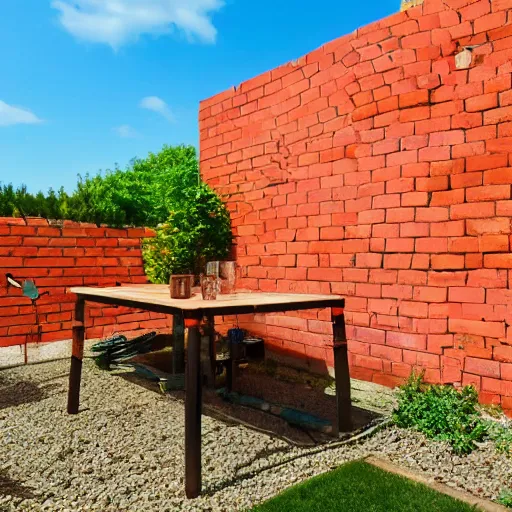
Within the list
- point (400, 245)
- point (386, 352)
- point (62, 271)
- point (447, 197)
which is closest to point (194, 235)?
point (62, 271)

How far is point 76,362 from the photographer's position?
4.17m

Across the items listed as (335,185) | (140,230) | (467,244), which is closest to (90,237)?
(140,230)

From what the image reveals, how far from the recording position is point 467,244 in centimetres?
380

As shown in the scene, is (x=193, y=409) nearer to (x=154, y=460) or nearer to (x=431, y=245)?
(x=154, y=460)

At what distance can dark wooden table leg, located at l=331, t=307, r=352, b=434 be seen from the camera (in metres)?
3.53

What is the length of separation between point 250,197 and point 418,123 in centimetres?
218

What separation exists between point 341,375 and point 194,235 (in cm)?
269

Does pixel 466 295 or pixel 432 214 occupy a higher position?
pixel 432 214

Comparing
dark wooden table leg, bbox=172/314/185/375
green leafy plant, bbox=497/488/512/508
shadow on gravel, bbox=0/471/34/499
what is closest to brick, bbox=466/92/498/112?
green leafy plant, bbox=497/488/512/508

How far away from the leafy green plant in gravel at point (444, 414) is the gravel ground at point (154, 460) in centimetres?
10

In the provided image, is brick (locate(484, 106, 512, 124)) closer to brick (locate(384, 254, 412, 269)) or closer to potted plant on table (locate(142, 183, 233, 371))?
brick (locate(384, 254, 412, 269))

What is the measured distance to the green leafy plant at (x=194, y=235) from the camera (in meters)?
5.67

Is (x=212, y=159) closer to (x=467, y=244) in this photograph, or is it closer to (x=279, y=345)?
(x=279, y=345)

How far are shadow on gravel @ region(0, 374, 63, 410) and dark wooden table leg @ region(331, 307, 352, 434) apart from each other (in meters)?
2.72
